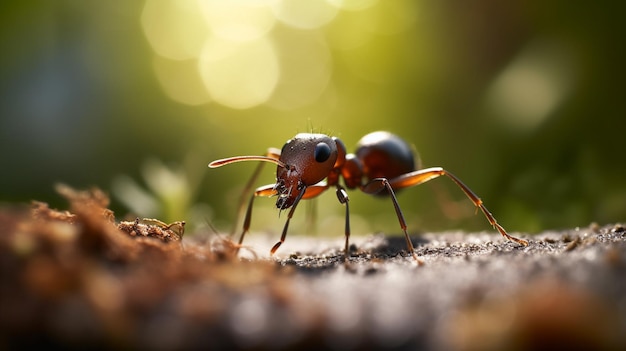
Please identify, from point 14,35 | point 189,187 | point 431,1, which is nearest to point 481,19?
point 431,1

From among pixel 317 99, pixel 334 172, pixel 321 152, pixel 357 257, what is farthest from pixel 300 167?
pixel 317 99

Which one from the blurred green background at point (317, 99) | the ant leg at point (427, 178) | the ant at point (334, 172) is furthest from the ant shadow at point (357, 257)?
the blurred green background at point (317, 99)

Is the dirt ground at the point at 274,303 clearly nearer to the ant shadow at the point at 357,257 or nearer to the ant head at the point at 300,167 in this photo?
the ant shadow at the point at 357,257

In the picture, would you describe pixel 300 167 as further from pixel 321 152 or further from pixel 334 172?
pixel 334 172

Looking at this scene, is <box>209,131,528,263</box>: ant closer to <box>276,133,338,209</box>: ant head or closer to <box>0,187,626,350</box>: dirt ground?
<box>276,133,338,209</box>: ant head

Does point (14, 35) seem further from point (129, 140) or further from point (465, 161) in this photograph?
point (465, 161)
